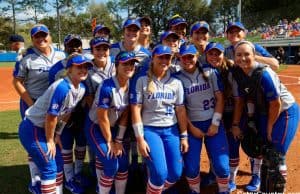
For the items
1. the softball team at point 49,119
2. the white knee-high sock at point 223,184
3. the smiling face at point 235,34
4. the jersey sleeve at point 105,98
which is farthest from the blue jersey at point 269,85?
the softball team at point 49,119

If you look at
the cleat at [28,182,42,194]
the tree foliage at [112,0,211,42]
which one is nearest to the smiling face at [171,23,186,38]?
the cleat at [28,182,42,194]

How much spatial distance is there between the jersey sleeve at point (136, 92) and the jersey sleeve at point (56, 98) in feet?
2.46

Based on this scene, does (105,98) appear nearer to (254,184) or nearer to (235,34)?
(235,34)

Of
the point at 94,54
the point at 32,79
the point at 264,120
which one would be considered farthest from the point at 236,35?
the point at 32,79

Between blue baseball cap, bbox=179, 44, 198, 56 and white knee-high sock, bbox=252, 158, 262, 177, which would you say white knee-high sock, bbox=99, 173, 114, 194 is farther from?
white knee-high sock, bbox=252, 158, 262, 177

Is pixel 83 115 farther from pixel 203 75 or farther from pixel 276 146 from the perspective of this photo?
pixel 276 146

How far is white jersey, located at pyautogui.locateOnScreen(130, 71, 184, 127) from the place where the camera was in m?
4.18

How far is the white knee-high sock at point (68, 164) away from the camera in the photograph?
16.1 feet

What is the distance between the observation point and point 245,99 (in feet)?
14.7

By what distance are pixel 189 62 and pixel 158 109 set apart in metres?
0.67

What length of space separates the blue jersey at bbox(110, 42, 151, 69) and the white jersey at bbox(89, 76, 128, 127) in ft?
2.13

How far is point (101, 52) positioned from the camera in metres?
4.44

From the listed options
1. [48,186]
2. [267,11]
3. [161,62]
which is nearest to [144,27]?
[161,62]

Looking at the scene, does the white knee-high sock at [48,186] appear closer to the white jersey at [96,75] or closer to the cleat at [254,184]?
the white jersey at [96,75]
